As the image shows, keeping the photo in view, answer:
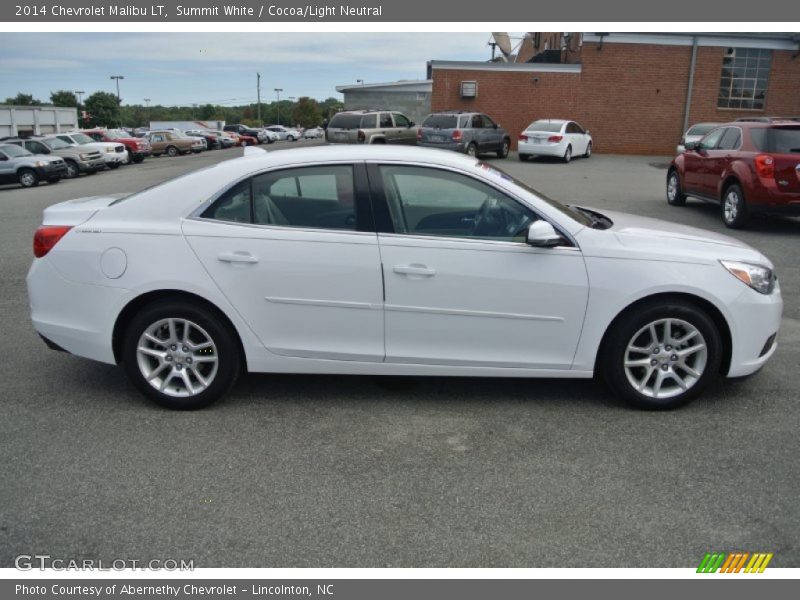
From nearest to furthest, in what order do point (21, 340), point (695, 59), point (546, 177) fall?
point (21, 340)
point (546, 177)
point (695, 59)

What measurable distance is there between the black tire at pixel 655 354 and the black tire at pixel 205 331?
90.3 inches

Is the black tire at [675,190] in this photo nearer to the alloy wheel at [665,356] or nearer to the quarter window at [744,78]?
the alloy wheel at [665,356]

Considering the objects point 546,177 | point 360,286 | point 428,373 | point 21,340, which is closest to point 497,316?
point 428,373

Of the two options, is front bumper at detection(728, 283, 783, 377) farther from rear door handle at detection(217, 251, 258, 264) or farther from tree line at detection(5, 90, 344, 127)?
tree line at detection(5, 90, 344, 127)

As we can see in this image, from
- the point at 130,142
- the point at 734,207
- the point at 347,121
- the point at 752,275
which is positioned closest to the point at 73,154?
the point at 130,142

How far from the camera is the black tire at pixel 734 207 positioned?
1075 centimetres

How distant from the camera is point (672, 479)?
142 inches

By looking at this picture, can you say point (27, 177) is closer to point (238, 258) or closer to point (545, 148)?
point (545, 148)

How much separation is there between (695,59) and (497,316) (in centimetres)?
3047

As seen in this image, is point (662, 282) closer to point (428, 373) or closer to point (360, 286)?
point (428, 373)

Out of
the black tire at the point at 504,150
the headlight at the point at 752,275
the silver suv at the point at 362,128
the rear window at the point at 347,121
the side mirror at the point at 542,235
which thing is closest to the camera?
the side mirror at the point at 542,235

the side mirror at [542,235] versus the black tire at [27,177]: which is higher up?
the side mirror at [542,235]

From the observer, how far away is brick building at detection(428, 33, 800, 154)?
3019 cm

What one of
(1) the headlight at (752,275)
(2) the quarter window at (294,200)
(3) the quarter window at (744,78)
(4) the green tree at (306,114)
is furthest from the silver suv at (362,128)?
(4) the green tree at (306,114)
